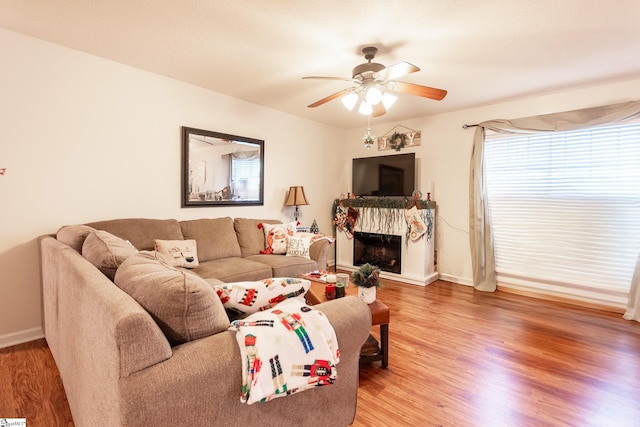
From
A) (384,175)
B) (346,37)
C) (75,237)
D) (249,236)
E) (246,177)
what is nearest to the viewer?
(75,237)

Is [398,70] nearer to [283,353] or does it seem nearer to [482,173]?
[283,353]

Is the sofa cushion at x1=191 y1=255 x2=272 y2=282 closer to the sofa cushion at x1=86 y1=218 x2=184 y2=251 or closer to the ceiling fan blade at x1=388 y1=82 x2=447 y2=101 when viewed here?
the sofa cushion at x1=86 y1=218 x2=184 y2=251

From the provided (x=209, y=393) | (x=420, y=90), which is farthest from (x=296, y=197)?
(x=209, y=393)

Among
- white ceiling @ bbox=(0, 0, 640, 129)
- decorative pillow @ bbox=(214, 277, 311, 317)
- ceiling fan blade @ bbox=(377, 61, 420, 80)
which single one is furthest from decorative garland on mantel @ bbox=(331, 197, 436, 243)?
decorative pillow @ bbox=(214, 277, 311, 317)

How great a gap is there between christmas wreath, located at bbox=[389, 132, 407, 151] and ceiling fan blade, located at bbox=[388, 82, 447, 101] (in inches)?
85.7

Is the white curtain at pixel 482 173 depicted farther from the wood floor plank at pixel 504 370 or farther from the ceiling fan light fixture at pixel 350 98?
the ceiling fan light fixture at pixel 350 98

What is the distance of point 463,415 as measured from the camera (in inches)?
67.3

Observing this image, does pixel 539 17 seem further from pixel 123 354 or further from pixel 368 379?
pixel 123 354

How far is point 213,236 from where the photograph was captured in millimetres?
3326

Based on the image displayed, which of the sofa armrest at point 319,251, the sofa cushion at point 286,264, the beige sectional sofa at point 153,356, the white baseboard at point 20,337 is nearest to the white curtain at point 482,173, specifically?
the sofa armrest at point 319,251

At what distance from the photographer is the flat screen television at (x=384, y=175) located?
4.48m

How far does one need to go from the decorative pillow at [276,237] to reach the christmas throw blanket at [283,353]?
2.46 meters

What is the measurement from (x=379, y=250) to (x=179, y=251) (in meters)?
2.95

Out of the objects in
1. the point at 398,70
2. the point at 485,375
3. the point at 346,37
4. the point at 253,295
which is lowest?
the point at 485,375
